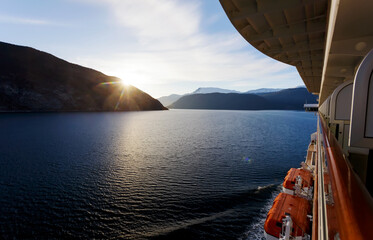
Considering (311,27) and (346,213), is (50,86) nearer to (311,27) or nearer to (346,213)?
(311,27)

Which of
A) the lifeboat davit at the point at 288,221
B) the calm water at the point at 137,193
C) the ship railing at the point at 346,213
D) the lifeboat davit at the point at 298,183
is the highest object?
the ship railing at the point at 346,213

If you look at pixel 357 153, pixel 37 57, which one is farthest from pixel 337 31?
pixel 37 57

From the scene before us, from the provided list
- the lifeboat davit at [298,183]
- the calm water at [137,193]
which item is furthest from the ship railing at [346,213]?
the lifeboat davit at [298,183]

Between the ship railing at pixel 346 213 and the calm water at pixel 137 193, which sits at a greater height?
the ship railing at pixel 346 213

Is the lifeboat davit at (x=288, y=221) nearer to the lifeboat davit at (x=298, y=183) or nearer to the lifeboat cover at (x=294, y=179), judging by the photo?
the lifeboat davit at (x=298, y=183)

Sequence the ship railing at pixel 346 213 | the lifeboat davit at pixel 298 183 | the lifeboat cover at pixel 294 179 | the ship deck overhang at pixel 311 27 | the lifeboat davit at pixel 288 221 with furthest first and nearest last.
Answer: the lifeboat cover at pixel 294 179 → the lifeboat davit at pixel 298 183 → the lifeboat davit at pixel 288 221 → the ship deck overhang at pixel 311 27 → the ship railing at pixel 346 213

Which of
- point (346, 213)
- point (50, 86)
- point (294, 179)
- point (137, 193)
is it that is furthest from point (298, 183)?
point (50, 86)

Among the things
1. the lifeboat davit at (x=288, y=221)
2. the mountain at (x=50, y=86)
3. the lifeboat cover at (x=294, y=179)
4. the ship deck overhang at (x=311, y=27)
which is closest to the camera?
the ship deck overhang at (x=311, y=27)
